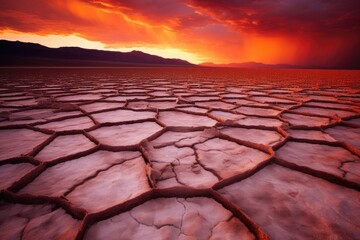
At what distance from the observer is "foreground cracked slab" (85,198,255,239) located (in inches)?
26.2

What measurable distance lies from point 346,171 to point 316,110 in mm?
1577

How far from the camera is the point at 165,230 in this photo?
0.69 m

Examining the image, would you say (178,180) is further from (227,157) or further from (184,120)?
(184,120)

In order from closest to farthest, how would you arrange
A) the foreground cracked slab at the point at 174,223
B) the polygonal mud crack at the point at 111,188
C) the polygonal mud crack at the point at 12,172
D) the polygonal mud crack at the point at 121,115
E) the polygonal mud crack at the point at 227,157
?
the foreground cracked slab at the point at 174,223
the polygonal mud crack at the point at 111,188
the polygonal mud crack at the point at 12,172
the polygonal mud crack at the point at 227,157
the polygonal mud crack at the point at 121,115

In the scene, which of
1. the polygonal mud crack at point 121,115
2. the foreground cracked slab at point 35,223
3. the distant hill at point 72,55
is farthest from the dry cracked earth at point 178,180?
the distant hill at point 72,55

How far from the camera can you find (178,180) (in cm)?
96

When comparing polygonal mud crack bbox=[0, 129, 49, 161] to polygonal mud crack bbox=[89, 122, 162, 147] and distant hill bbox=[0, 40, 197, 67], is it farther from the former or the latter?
distant hill bbox=[0, 40, 197, 67]

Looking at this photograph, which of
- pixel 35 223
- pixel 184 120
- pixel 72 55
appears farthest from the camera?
pixel 72 55

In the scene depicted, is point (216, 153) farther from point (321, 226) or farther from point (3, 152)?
point (3, 152)

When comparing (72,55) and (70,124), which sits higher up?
(70,124)

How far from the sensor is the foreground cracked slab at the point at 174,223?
667mm

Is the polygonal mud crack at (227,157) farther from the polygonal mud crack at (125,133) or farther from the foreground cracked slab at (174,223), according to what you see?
the polygonal mud crack at (125,133)

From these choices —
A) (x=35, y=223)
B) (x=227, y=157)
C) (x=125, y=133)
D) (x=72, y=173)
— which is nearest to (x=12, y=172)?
(x=72, y=173)

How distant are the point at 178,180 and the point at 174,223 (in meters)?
0.25
